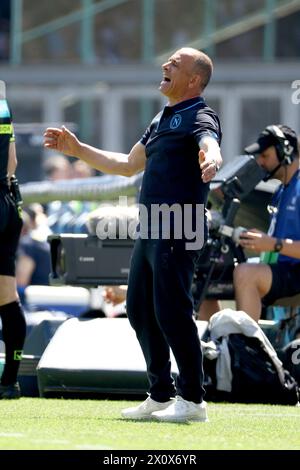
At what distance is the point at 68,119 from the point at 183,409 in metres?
17.0

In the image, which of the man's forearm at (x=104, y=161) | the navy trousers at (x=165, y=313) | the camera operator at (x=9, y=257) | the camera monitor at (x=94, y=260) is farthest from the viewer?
the camera monitor at (x=94, y=260)

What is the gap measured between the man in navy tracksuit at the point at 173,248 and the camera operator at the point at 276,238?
1995 millimetres

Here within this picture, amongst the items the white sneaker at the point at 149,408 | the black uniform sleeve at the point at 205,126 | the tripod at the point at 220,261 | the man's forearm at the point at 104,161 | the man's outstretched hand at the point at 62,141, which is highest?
the black uniform sleeve at the point at 205,126

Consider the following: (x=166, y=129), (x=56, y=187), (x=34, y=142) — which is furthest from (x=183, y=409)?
(x=34, y=142)

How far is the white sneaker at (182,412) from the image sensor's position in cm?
657

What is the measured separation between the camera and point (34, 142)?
56.7 ft

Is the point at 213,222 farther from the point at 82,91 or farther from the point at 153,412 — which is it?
the point at 82,91

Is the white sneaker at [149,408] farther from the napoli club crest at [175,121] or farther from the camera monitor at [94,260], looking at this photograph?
the camera monitor at [94,260]

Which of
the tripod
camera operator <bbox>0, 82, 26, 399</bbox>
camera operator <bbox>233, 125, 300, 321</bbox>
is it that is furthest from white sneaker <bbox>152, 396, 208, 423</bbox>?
the tripod

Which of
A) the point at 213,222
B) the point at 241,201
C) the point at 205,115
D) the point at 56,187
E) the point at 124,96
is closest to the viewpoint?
the point at 205,115

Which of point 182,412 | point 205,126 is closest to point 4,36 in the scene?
point 205,126

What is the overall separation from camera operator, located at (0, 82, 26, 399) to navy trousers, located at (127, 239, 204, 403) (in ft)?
4.13

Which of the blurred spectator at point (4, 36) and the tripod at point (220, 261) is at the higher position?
the blurred spectator at point (4, 36)

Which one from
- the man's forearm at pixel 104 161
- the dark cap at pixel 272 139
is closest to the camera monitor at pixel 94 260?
the dark cap at pixel 272 139
